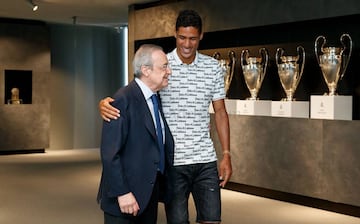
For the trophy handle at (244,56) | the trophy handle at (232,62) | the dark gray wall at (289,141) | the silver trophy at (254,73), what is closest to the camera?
the dark gray wall at (289,141)

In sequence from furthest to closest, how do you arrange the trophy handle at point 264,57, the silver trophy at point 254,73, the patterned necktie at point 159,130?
1. the trophy handle at point 264,57
2. the silver trophy at point 254,73
3. the patterned necktie at point 159,130

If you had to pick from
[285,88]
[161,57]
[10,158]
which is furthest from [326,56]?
[10,158]

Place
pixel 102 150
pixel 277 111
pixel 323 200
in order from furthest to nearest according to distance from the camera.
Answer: pixel 277 111 < pixel 323 200 < pixel 102 150

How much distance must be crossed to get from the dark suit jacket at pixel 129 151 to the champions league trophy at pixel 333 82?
132 inches

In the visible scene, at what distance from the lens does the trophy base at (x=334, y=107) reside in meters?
5.20

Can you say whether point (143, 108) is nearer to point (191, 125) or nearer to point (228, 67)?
point (191, 125)

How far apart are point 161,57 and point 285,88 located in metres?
3.92

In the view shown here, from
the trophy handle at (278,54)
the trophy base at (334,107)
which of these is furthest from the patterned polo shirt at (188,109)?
the trophy handle at (278,54)

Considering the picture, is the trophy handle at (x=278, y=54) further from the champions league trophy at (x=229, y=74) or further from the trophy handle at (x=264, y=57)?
the champions league trophy at (x=229, y=74)

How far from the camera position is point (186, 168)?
2.56 metres

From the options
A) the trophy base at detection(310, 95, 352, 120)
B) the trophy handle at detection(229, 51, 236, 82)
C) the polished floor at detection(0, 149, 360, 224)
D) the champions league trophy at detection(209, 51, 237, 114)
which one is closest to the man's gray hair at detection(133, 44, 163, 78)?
the polished floor at detection(0, 149, 360, 224)

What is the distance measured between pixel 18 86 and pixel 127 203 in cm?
876

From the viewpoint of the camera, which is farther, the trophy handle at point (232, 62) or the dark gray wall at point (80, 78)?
the dark gray wall at point (80, 78)

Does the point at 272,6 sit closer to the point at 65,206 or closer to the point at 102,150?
the point at 65,206
